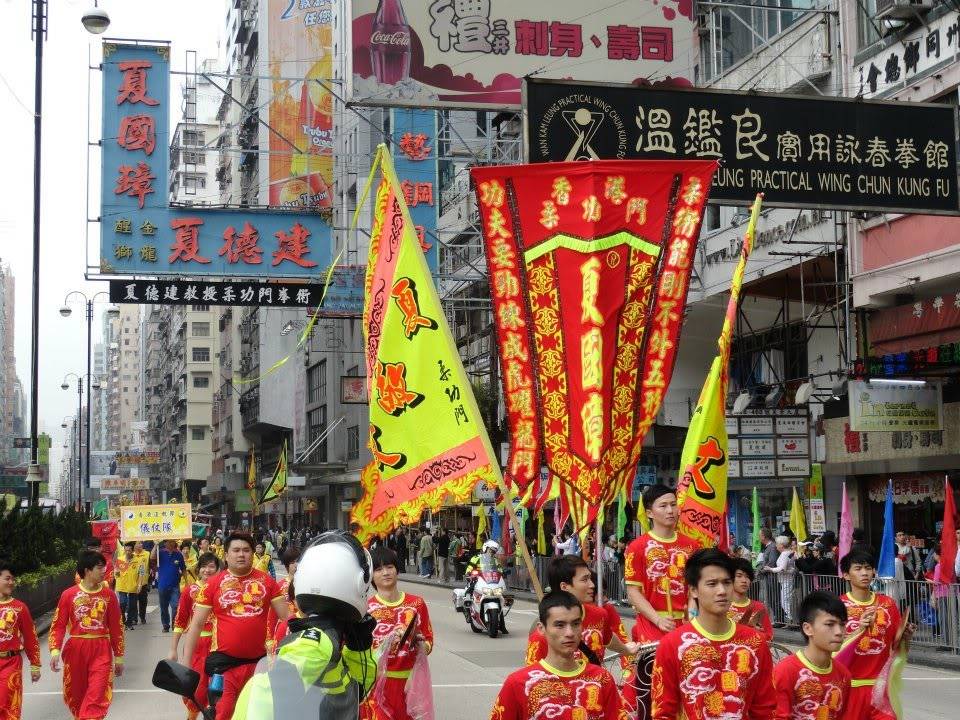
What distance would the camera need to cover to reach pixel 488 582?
2206 centimetres

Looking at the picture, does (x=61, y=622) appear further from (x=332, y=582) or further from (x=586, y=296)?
(x=332, y=582)

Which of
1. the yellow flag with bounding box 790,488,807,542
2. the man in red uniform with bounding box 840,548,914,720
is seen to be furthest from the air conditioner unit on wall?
the man in red uniform with bounding box 840,548,914,720

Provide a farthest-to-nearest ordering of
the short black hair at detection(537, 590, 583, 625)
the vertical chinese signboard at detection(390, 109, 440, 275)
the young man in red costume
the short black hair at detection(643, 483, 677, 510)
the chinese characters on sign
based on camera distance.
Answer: the vertical chinese signboard at detection(390, 109, 440, 275) → the chinese characters on sign → the young man in red costume → the short black hair at detection(643, 483, 677, 510) → the short black hair at detection(537, 590, 583, 625)

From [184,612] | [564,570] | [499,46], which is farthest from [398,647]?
[499,46]

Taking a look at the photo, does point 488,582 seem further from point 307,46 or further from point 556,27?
point 307,46

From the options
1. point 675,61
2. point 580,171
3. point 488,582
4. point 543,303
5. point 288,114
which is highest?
point 288,114

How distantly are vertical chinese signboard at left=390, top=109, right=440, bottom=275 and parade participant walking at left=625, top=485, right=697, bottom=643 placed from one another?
27181mm

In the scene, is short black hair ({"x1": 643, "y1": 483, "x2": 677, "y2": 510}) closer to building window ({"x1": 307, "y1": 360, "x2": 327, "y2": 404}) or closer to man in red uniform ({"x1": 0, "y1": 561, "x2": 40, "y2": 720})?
man in red uniform ({"x1": 0, "y1": 561, "x2": 40, "y2": 720})

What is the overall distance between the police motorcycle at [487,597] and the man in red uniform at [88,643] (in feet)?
34.1

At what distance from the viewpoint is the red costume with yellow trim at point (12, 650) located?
10.4 metres

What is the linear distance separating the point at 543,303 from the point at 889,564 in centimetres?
1007

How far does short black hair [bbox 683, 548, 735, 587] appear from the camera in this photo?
5886 millimetres

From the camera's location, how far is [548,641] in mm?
5867

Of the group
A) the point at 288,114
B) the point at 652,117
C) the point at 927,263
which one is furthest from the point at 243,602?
the point at 288,114
